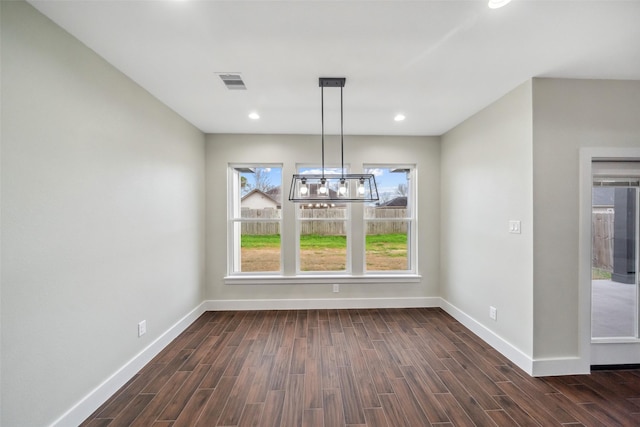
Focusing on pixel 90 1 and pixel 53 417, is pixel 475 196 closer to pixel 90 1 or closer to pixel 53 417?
pixel 90 1

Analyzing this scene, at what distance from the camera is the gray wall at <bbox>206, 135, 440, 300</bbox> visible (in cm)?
400

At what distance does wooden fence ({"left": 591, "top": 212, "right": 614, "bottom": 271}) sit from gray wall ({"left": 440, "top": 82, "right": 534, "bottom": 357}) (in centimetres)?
71

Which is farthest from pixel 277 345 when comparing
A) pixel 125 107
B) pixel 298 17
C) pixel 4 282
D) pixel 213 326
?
pixel 298 17

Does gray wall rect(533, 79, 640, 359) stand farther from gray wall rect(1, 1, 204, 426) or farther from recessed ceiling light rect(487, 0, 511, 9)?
gray wall rect(1, 1, 204, 426)

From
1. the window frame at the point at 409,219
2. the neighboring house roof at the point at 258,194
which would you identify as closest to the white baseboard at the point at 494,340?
the window frame at the point at 409,219

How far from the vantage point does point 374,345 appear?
9.59ft

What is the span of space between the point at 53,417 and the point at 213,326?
1807 mm

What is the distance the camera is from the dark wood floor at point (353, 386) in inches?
74.8

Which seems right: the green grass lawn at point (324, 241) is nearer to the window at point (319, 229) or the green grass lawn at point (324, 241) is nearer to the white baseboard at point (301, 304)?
the window at point (319, 229)

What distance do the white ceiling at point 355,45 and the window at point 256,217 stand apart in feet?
4.77

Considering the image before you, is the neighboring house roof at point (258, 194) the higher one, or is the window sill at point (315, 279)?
the neighboring house roof at point (258, 194)

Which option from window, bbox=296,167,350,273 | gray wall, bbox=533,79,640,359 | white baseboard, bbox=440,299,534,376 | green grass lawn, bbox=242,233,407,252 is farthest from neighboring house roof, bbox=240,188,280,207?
gray wall, bbox=533,79,640,359

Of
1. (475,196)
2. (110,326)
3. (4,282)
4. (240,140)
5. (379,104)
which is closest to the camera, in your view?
(4,282)

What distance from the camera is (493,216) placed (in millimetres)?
2914
